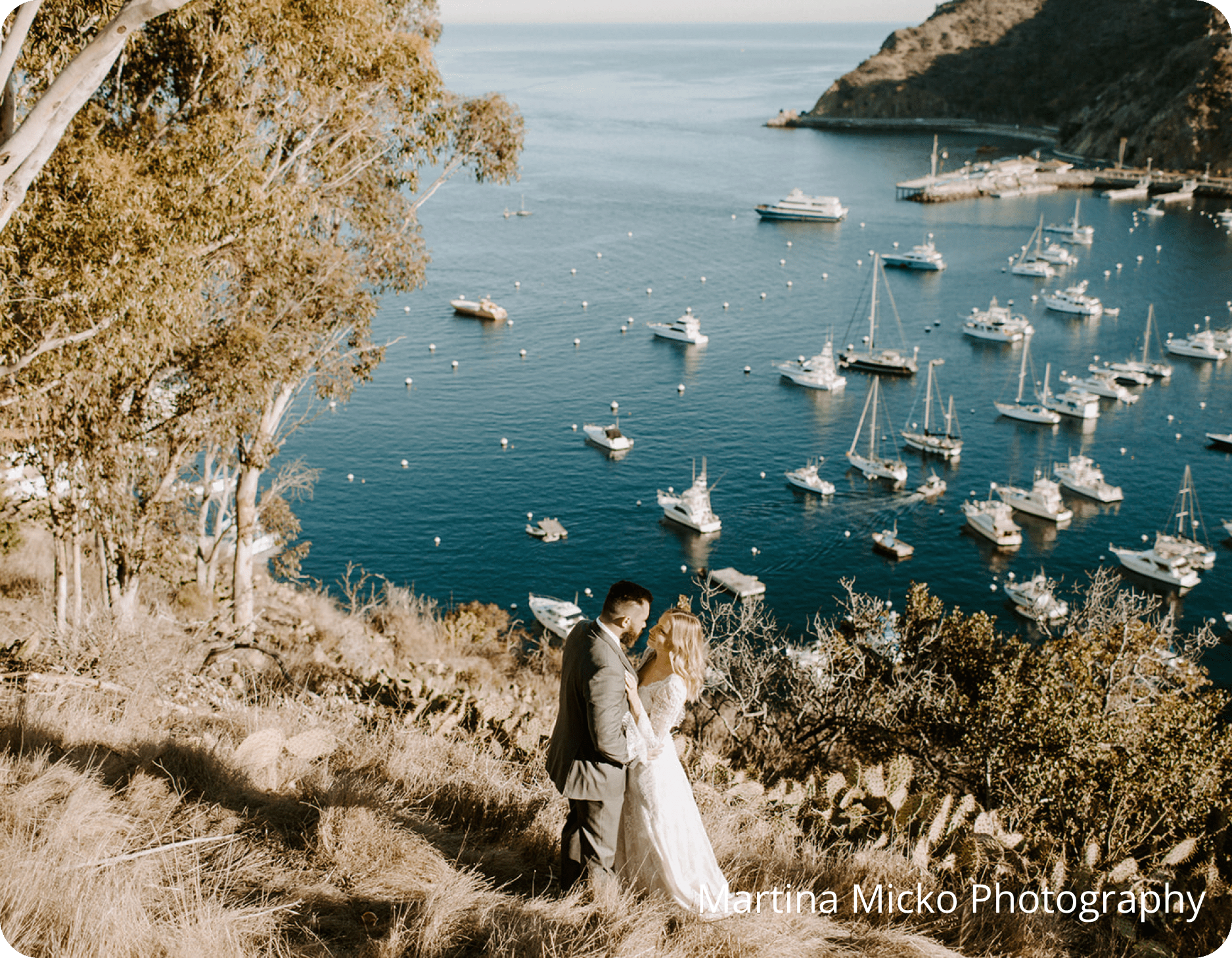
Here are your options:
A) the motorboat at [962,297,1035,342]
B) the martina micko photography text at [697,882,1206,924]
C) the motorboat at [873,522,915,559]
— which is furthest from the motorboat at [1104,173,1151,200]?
the martina micko photography text at [697,882,1206,924]

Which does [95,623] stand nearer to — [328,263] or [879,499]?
[328,263]

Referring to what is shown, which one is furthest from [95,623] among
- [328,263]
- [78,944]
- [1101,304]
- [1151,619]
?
[1101,304]

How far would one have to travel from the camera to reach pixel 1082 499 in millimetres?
42594

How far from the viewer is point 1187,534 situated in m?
39.8

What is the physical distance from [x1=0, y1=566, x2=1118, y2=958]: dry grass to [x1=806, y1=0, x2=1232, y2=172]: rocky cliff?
11889cm

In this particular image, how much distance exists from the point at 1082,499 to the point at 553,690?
36163mm

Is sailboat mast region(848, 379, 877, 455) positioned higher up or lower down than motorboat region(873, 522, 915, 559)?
higher up

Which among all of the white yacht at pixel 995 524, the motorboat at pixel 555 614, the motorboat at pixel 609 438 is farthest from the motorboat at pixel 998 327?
the motorboat at pixel 555 614

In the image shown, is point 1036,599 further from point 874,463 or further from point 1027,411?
point 1027,411

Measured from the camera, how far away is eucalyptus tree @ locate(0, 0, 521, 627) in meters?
7.77

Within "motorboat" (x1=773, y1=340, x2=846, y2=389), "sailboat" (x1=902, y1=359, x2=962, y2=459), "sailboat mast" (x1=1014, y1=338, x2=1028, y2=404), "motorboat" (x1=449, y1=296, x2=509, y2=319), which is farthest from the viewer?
"motorboat" (x1=449, y1=296, x2=509, y2=319)

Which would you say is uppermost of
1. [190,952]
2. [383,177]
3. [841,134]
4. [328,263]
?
[841,134]

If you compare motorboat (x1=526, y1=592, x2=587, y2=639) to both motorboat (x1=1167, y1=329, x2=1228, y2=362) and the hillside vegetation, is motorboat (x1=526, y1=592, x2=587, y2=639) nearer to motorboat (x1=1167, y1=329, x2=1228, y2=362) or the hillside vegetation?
the hillside vegetation

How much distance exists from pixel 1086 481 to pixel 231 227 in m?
41.9
